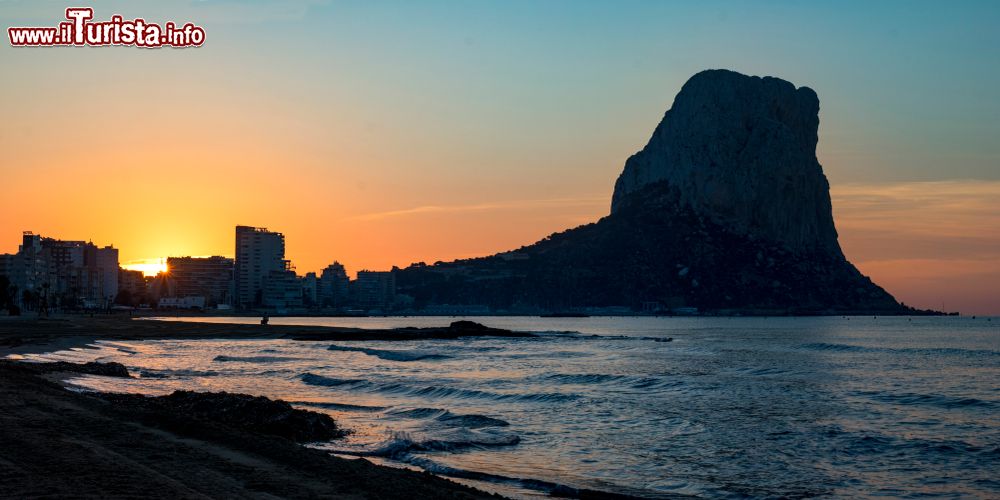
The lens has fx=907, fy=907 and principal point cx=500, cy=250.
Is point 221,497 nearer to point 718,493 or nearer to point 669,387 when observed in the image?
point 718,493

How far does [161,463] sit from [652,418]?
53.9ft

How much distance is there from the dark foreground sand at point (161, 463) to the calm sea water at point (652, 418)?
269 cm

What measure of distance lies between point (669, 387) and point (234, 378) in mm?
18747

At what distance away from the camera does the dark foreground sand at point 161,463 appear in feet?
40.2

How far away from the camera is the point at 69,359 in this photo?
48312 millimetres

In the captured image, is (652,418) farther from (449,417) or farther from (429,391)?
(429,391)

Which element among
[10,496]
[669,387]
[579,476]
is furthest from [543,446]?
[669,387]

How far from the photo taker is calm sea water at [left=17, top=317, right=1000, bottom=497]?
1819 centimetres

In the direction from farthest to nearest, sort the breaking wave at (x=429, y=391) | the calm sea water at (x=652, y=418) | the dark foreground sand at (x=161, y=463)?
the breaking wave at (x=429, y=391)
the calm sea water at (x=652, y=418)
the dark foreground sand at (x=161, y=463)

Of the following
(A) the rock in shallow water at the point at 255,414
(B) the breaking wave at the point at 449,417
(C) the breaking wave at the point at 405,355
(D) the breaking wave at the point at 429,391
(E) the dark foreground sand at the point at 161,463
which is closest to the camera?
(E) the dark foreground sand at the point at 161,463

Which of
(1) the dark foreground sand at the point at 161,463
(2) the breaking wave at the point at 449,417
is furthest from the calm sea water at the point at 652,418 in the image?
(1) the dark foreground sand at the point at 161,463

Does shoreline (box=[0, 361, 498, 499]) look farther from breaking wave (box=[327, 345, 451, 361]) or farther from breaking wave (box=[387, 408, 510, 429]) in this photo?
breaking wave (box=[327, 345, 451, 361])

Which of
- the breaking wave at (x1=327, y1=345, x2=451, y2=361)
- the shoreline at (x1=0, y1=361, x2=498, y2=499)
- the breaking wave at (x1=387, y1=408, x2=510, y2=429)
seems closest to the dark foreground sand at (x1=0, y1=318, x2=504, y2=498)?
the shoreline at (x1=0, y1=361, x2=498, y2=499)

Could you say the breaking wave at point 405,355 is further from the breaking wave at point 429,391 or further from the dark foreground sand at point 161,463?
the dark foreground sand at point 161,463
